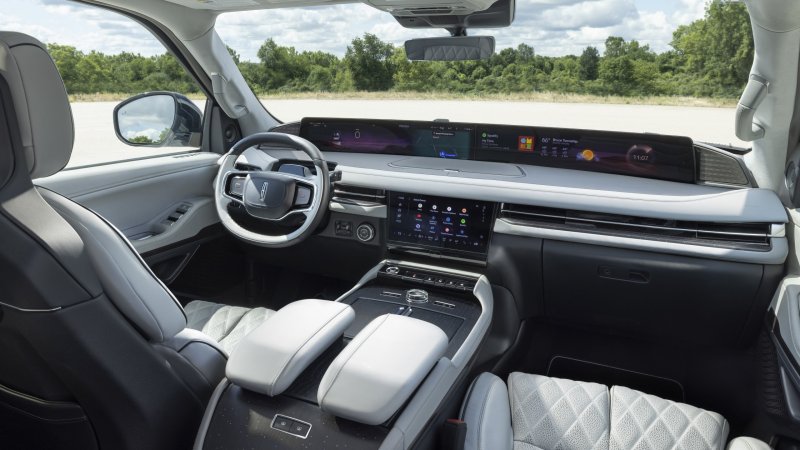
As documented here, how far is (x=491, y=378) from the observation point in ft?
6.12

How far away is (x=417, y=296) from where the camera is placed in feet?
7.88

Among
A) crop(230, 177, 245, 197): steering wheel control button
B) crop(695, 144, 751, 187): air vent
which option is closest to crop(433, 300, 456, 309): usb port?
crop(230, 177, 245, 197): steering wheel control button

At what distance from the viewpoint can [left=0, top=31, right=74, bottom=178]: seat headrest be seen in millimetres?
1040

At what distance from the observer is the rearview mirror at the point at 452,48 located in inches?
96.1

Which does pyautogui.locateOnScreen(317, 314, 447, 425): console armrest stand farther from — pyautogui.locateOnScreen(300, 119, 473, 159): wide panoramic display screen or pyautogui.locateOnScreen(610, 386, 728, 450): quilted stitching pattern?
pyautogui.locateOnScreen(300, 119, 473, 159): wide panoramic display screen

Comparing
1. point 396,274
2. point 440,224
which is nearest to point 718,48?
point 440,224

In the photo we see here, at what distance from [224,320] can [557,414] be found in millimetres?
1345

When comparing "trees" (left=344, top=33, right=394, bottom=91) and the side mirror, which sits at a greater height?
"trees" (left=344, top=33, right=394, bottom=91)

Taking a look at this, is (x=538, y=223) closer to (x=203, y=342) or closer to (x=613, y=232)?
(x=613, y=232)

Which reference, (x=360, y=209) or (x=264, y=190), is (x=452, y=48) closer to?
(x=360, y=209)

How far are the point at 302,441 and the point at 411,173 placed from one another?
1.61 metres

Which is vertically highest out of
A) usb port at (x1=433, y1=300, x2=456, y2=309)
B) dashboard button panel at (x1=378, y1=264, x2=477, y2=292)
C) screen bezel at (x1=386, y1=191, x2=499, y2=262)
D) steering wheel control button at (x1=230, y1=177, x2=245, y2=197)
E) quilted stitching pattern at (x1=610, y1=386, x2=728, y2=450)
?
steering wheel control button at (x1=230, y1=177, x2=245, y2=197)

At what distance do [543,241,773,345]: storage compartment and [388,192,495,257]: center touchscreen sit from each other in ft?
1.05

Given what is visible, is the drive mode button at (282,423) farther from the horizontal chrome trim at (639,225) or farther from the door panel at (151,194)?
the door panel at (151,194)
